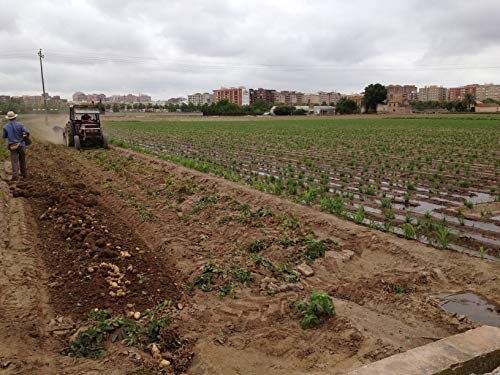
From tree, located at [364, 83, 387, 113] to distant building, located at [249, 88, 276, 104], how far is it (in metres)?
84.2

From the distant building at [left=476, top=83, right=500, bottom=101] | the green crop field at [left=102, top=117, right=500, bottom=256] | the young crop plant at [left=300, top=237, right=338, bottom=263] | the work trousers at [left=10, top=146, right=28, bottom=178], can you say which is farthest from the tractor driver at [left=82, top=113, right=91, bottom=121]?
the distant building at [left=476, top=83, right=500, bottom=101]

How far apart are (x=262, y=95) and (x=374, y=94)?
9750 centimetres

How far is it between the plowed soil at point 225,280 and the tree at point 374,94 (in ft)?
287

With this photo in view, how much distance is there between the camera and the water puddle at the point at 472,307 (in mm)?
4801

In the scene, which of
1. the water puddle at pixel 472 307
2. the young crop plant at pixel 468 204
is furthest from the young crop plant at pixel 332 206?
the water puddle at pixel 472 307

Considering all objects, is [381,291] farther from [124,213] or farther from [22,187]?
[22,187]

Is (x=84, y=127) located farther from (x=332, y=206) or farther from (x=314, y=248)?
(x=314, y=248)

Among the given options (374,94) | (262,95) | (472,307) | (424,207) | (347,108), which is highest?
(262,95)

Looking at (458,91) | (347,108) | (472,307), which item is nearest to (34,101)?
(347,108)

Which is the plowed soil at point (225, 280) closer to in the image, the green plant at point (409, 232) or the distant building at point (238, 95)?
the green plant at point (409, 232)

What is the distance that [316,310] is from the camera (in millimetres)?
4738

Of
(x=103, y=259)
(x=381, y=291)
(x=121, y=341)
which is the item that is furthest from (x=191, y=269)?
(x=381, y=291)

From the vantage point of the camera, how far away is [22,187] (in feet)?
36.3

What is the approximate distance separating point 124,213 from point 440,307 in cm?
691
